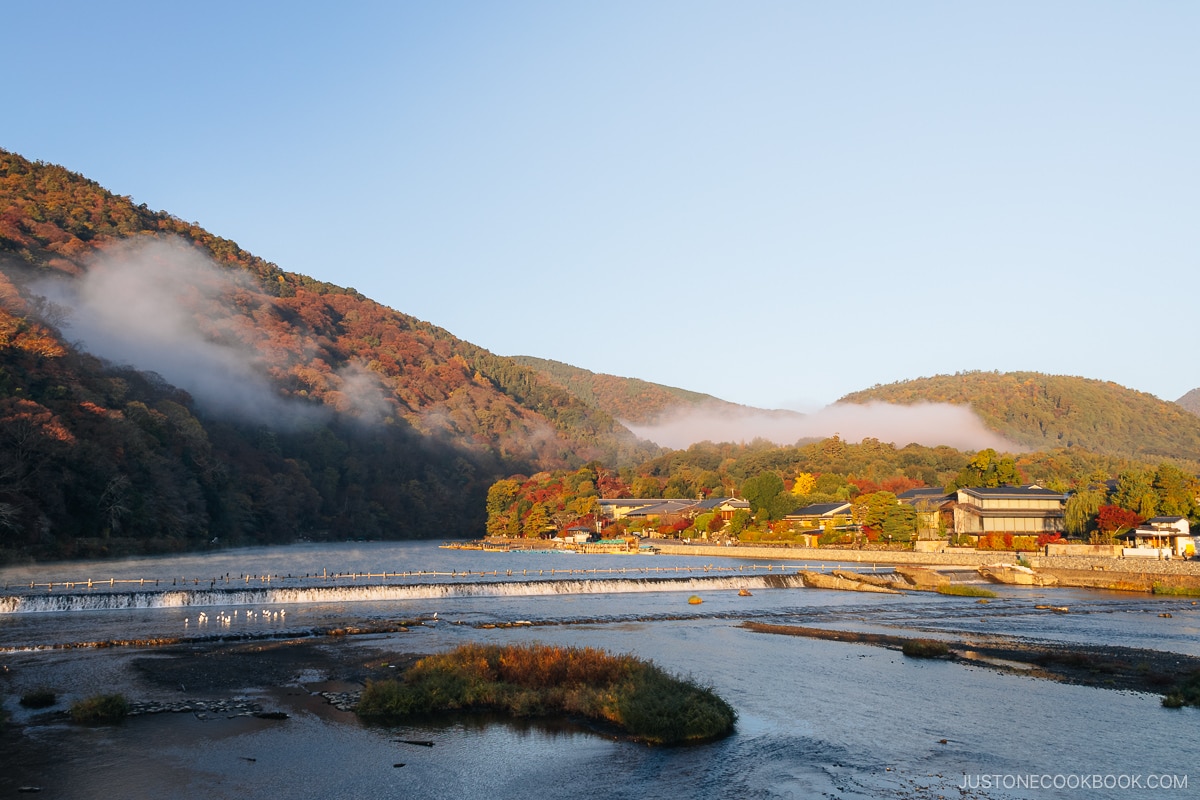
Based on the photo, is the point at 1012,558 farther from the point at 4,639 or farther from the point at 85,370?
the point at 85,370

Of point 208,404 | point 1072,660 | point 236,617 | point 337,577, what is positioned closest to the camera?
point 1072,660

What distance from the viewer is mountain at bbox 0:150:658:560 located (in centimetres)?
5250

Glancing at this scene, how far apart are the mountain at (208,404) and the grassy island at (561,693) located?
38.8 meters

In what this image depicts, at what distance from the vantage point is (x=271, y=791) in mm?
11789

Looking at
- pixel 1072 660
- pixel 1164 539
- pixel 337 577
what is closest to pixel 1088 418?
pixel 1164 539

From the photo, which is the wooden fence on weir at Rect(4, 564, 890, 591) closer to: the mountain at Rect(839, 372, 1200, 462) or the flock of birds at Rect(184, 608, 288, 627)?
the flock of birds at Rect(184, 608, 288, 627)

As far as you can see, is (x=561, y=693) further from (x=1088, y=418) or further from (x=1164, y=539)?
(x=1088, y=418)

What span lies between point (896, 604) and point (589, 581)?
584 inches

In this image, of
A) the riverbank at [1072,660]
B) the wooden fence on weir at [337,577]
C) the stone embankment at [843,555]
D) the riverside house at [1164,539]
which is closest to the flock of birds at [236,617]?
the wooden fence on weir at [337,577]

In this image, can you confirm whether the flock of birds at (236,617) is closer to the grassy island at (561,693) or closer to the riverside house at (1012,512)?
the grassy island at (561,693)

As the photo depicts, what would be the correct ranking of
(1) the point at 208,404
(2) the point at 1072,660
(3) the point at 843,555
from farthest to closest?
1. (1) the point at 208,404
2. (3) the point at 843,555
3. (2) the point at 1072,660

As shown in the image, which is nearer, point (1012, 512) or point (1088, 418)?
point (1012, 512)

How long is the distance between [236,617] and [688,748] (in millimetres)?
21840

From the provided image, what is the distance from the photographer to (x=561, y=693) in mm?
16484
